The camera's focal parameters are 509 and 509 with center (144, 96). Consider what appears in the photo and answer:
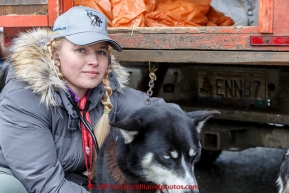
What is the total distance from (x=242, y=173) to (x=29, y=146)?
346 cm

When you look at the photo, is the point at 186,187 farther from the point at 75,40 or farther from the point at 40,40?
the point at 40,40

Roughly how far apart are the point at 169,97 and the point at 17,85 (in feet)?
7.02

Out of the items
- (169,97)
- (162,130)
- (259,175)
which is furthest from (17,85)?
(259,175)

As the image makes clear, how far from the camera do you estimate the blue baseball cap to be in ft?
9.89

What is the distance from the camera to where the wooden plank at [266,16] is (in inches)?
131

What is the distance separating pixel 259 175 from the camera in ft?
19.0

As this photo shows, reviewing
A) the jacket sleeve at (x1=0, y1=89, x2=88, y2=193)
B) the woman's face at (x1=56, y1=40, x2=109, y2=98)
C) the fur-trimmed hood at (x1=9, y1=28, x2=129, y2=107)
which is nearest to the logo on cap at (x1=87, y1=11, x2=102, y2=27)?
the woman's face at (x1=56, y1=40, x2=109, y2=98)

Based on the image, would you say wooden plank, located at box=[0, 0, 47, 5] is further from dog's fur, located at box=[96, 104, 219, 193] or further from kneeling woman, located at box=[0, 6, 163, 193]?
dog's fur, located at box=[96, 104, 219, 193]

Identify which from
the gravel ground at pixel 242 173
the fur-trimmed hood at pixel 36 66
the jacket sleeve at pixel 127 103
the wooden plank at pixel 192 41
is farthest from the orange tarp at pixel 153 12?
the gravel ground at pixel 242 173

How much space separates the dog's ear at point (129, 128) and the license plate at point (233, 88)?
2019 mm

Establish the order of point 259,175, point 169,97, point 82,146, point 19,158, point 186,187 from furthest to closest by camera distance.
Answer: point 259,175, point 169,97, point 82,146, point 19,158, point 186,187

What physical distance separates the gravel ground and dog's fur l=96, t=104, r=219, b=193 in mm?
2554

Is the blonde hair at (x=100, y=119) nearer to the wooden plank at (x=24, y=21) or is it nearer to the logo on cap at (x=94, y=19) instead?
the logo on cap at (x=94, y=19)

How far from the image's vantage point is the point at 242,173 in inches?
229
